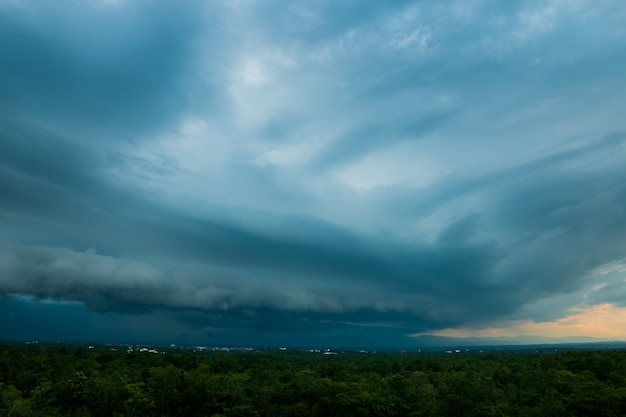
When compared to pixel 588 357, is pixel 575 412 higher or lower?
lower

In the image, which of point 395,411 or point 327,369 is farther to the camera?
point 327,369

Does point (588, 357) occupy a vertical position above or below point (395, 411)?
above

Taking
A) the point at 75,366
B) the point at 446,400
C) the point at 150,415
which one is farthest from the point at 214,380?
the point at 75,366

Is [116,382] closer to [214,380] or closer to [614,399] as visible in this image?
[214,380]

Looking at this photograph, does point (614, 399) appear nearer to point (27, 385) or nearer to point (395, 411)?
point (395, 411)

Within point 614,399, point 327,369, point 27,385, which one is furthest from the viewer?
point 327,369

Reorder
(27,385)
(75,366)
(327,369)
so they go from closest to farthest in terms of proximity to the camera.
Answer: (27,385), (75,366), (327,369)

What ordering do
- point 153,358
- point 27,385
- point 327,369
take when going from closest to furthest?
point 27,385 → point 327,369 → point 153,358

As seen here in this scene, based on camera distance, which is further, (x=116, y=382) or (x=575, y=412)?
(x=116, y=382)

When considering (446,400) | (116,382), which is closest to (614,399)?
(446,400)
